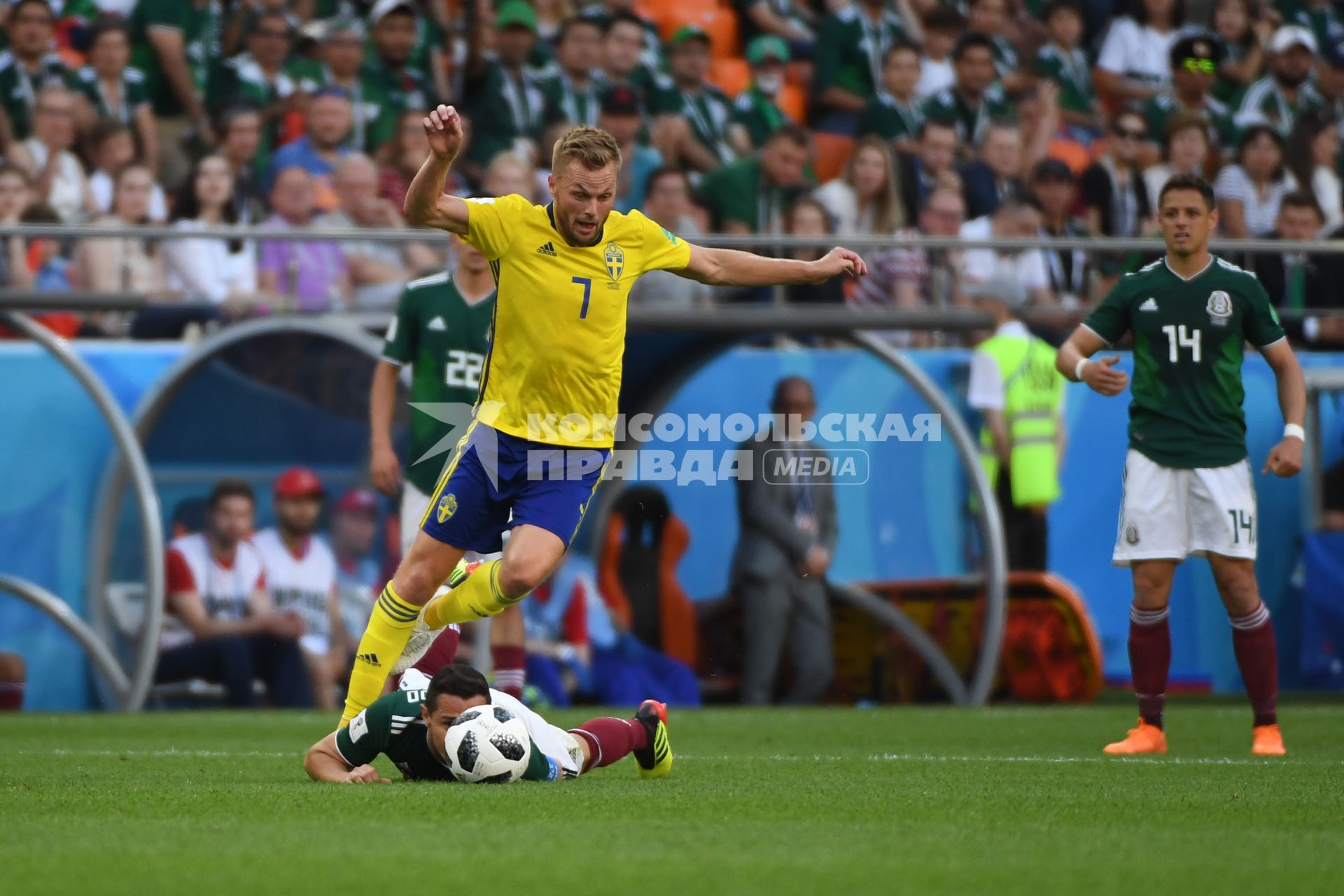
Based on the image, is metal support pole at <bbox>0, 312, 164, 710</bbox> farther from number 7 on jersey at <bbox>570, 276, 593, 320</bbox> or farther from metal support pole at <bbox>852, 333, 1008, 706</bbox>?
number 7 on jersey at <bbox>570, 276, 593, 320</bbox>

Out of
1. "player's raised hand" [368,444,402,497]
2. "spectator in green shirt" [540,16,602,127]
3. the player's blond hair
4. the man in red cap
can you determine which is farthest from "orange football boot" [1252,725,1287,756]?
"spectator in green shirt" [540,16,602,127]

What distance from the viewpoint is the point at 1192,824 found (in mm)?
5277

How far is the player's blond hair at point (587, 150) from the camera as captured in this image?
6.58 meters

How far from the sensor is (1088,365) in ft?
26.5

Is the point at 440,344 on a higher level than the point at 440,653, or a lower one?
higher

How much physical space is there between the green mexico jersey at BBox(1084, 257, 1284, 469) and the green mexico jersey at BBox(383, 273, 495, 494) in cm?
313

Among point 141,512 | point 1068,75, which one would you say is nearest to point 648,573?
point 141,512

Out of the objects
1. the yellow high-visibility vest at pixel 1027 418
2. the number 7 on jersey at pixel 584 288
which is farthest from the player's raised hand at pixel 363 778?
the yellow high-visibility vest at pixel 1027 418

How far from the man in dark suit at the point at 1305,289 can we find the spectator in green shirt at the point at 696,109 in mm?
4156

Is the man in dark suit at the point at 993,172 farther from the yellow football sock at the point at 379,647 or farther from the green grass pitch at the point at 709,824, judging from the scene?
the yellow football sock at the point at 379,647

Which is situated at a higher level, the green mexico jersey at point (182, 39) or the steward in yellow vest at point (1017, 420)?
the green mexico jersey at point (182, 39)

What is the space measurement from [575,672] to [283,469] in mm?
2114

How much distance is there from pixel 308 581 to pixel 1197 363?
5.28 metres

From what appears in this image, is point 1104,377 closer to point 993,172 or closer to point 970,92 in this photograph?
point 993,172
